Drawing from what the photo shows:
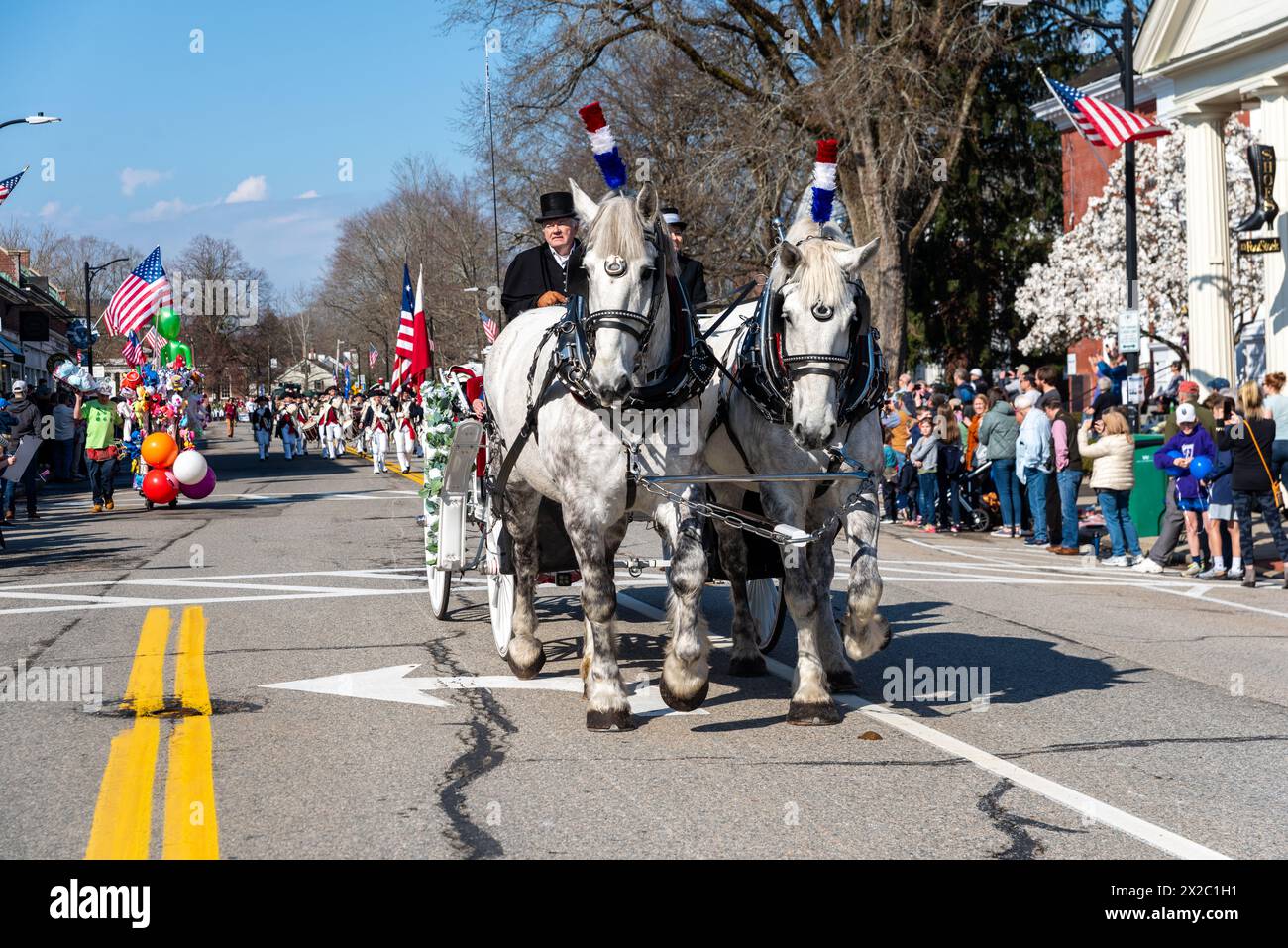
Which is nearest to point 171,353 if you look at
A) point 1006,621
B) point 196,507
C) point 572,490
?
point 196,507

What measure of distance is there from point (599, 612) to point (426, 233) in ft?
225

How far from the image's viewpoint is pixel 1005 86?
44750 millimetres

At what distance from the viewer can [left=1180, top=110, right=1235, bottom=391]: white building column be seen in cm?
2758

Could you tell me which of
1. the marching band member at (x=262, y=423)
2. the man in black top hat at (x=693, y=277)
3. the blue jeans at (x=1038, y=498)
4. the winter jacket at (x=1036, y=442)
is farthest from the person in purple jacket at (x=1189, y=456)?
the marching band member at (x=262, y=423)

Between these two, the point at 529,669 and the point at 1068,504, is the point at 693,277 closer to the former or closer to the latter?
the point at 529,669

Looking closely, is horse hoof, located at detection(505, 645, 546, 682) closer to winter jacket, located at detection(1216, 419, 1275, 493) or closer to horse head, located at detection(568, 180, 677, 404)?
horse head, located at detection(568, 180, 677, 404)

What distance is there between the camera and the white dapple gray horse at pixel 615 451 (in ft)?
21.0

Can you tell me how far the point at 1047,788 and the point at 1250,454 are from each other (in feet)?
29.9

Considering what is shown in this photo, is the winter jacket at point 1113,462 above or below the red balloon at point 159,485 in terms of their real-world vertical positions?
above

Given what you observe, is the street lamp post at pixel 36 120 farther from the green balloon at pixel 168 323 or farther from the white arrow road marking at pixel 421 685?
the white arrow road marking at pixel 421 685

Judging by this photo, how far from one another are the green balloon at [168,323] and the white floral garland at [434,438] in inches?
824

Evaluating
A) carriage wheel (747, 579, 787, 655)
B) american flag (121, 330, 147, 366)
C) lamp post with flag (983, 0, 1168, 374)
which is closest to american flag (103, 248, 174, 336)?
american flag (121, 330, 147, 366)

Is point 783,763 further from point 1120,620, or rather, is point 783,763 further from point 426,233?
point 426,233

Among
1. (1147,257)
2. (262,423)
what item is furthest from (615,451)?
(262,423)
